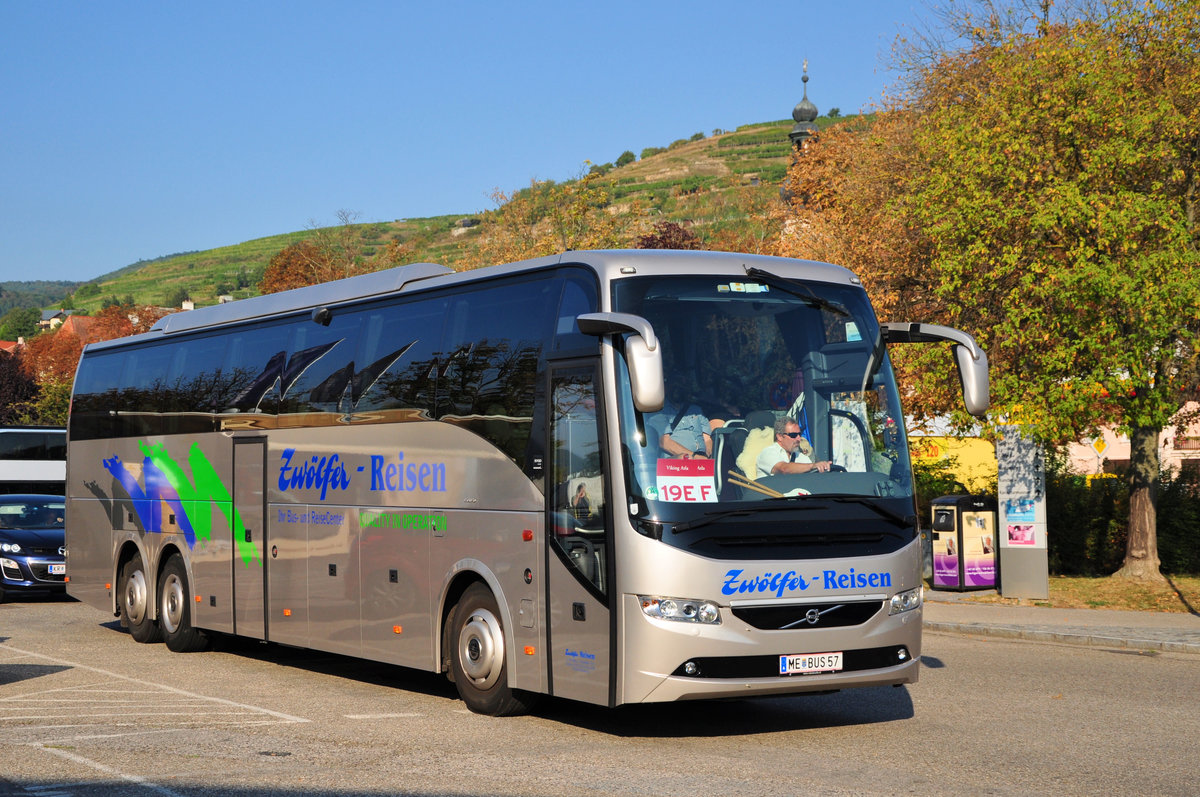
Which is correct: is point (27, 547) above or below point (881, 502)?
below

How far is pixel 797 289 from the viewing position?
9914 millimetres

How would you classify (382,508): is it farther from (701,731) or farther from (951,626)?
(951,626)

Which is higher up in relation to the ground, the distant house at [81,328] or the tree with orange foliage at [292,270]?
the tree with orange foliage at [292,270]

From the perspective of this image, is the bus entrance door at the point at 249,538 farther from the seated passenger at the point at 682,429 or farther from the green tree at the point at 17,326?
the green tree at the point at 17,326

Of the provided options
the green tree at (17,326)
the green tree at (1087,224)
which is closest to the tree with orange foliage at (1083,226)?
the green tree at (1087,224)

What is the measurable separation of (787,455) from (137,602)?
1023cm

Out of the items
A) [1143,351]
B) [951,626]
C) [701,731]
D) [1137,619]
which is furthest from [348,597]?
[1143,351]

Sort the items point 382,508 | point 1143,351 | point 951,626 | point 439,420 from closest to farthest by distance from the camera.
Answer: point 439,420 < point 382,508 < point 951,626 < point 1143,351

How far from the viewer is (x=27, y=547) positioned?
2184 cm

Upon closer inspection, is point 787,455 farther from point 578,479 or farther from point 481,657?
point 481,657

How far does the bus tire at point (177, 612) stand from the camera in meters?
15.5

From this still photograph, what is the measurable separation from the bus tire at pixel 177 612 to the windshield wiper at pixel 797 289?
8.46 metres

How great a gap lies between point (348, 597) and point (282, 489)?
5.71 feet

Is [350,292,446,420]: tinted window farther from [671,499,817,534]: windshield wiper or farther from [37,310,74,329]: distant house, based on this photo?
[37,310,74,329]: distant house
